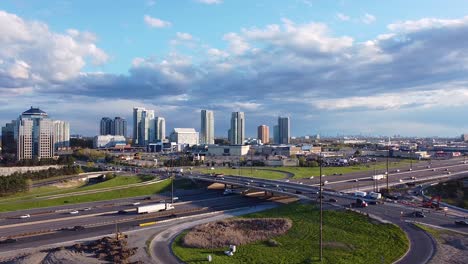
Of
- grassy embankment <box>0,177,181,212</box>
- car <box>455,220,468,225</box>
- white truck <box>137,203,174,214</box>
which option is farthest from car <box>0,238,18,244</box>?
car <box>455,220,468,225</box>

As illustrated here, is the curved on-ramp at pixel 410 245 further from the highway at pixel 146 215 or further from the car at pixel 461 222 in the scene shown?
the car at pixel 461 222

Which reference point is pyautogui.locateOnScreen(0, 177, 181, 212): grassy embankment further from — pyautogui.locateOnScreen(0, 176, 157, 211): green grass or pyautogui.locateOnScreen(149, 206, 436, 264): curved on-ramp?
pyautogui.locateOnScreen(149, 206, 436, 264): curved on-ramp

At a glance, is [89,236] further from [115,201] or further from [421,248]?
[421,248]

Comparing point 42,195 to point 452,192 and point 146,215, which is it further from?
point 452,192

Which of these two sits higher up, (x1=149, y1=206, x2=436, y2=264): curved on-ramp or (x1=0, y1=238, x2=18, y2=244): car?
(x1=149, y1=206, x2=436, y2=264): curved on-ramp

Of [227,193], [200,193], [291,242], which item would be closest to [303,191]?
[227,193]

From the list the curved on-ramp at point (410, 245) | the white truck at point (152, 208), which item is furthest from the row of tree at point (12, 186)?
the curved on-ramp at point (410, 245)
